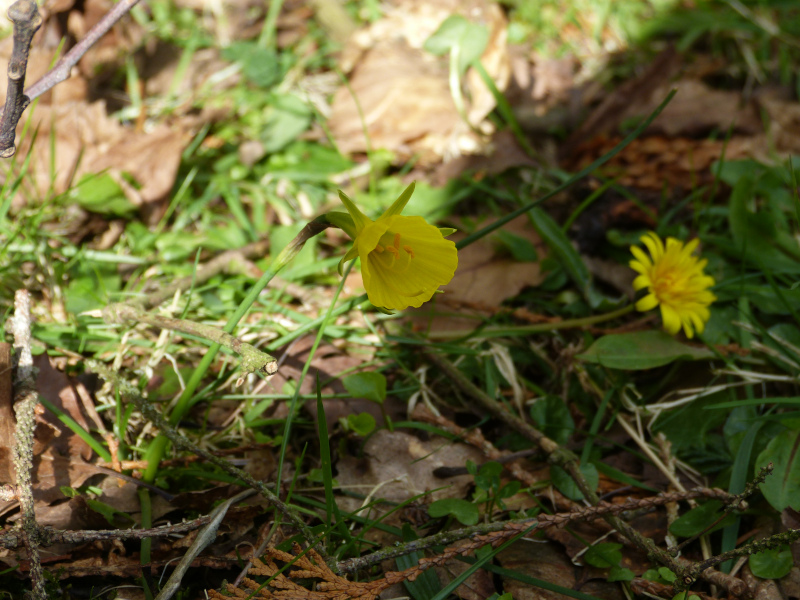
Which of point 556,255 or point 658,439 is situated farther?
point 556,255

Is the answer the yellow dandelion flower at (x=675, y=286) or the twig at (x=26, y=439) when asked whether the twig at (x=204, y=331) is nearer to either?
the twig at (x=26, y=439)

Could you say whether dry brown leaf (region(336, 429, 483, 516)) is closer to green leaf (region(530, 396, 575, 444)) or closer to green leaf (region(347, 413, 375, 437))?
green leaf (region(347, 413, 375, 437))

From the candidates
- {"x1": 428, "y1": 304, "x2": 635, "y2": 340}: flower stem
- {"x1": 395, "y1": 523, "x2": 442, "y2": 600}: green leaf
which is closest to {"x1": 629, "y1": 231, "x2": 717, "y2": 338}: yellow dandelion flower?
{"x1": 428, "y1": 304, "x2": 635, "y2": 340}: flower stem

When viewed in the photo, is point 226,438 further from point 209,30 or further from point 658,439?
point 209,30

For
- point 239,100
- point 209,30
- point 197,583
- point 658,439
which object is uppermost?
point 209,30

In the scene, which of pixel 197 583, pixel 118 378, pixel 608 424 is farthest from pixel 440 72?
pixel 197 583

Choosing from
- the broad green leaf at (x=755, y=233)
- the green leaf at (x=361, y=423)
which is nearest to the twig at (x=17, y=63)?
the green leaf at (x=361, y=423)

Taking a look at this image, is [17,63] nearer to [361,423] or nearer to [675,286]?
[361,423]
